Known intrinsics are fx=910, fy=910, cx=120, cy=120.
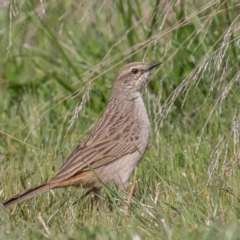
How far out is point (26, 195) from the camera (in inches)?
247

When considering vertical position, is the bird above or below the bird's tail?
below

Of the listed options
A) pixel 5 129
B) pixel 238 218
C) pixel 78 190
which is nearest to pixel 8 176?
Result: pixel 78 190

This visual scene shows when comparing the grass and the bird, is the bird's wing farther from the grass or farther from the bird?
the grass

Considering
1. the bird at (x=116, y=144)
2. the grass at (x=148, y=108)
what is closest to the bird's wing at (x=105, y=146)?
the bird at (x=116, y=144)

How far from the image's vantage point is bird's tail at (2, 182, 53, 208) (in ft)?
20.4

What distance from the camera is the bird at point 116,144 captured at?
Answer: 266 inches

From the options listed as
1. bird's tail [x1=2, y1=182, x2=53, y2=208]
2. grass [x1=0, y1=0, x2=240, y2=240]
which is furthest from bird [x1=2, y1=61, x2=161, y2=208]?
grass [x1=0, y1=0, x2=240, y2=240]

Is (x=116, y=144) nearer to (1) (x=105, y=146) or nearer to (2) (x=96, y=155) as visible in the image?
(1) (x=105, y=146)

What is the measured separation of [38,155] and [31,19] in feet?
8.01

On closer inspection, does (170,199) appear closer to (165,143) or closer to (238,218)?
(238,218)

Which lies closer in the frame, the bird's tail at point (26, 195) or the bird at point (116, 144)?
the bird's tail at point (26, 195)

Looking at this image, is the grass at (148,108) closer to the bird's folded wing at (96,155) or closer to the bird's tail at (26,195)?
the bird's tail at (26,195)

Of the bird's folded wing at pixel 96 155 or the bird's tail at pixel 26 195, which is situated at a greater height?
the bird's tail at pixel 26 195

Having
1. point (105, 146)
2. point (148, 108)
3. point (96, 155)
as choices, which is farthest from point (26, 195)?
point (148, 108)
